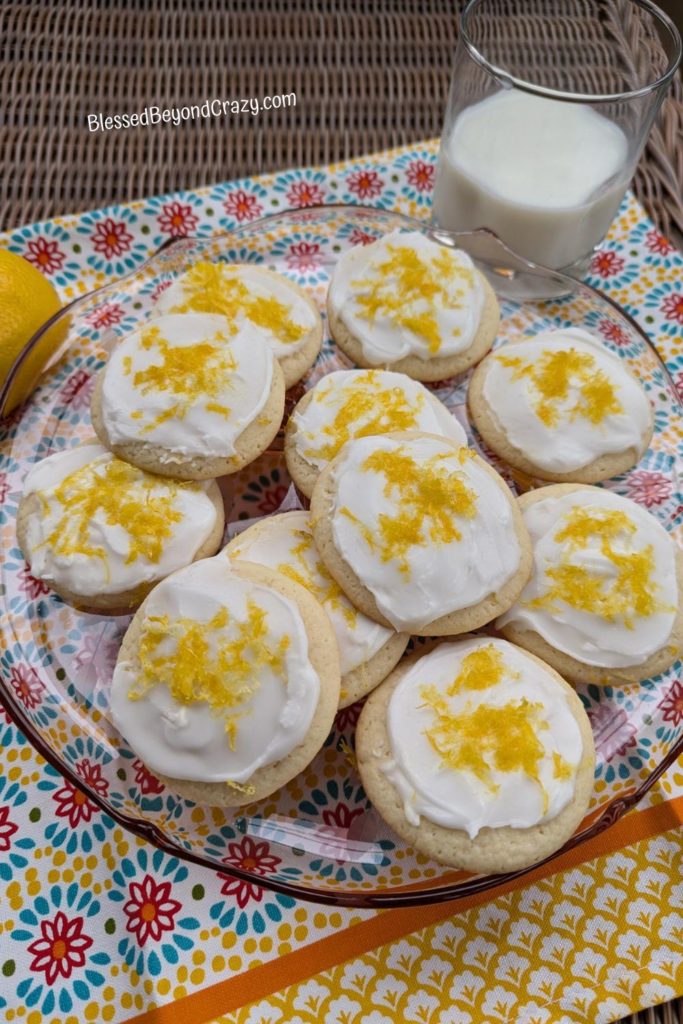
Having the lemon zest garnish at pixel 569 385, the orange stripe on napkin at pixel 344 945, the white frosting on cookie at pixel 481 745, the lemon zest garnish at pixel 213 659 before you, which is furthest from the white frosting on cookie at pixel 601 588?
the lemon zest garnish at pixel 213 659

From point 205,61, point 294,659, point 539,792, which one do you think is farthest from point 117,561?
point 205,61

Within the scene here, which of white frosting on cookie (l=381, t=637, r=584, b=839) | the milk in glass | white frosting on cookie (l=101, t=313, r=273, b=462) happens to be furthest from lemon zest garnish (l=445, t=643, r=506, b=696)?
the milk in glass

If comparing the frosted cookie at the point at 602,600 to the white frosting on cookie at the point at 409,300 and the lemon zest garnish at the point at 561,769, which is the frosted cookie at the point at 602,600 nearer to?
the lemon zest garnish at the point at 561,769

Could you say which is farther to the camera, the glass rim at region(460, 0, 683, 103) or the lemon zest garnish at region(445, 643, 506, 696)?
the glass rim at region(460, 0, 683, 103)

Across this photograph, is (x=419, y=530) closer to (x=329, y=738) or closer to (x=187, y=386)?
(x=329, y=738)

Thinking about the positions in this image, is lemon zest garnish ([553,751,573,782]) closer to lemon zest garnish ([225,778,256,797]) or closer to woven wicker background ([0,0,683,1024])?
→ lemon zest garnish ([225,778,256,797])

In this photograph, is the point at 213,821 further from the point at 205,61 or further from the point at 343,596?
the point at 205,61
